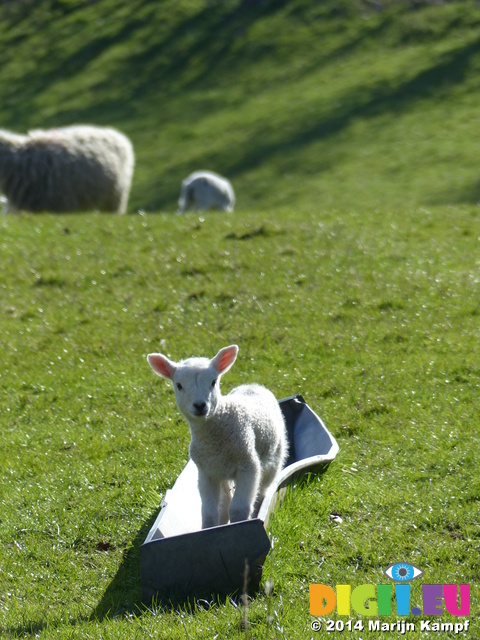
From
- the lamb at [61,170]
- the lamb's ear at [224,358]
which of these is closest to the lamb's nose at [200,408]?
the lamb's ear at [224,358]

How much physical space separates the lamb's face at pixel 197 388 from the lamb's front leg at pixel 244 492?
448 millimetres

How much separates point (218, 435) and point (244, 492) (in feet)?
1.33

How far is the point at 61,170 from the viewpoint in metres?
16.9

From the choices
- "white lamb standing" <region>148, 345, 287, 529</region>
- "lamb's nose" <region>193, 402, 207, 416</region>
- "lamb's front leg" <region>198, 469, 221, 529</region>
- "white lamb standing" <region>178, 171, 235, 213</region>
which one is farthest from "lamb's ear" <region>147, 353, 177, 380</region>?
"white lamb standing" <region>178, 171, 235, 213</region>

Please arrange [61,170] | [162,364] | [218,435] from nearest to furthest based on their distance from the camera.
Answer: [218,435], [162,364], [61,170]

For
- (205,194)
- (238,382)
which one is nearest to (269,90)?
(205,194)

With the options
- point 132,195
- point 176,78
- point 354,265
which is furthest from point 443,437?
point 176,78

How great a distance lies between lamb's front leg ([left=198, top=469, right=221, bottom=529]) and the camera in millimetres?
5855

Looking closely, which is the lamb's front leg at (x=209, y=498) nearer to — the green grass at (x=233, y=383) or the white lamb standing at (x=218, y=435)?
the white lamb standing at (x=218, y=435)

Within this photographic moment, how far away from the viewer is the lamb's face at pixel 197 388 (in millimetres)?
5594

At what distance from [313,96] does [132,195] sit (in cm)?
935

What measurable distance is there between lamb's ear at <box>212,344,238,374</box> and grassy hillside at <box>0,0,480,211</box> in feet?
65.8

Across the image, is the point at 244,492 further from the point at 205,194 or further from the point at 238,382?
the point at 205,194

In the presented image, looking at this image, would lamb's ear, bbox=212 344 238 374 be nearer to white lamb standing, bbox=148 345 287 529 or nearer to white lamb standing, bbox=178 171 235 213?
white lamb standing, bbox=148 345 287 529
